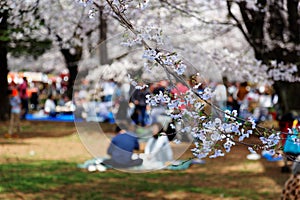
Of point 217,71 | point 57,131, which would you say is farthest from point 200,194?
point 57,131

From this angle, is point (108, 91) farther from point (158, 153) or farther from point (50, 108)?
point (158, 153)

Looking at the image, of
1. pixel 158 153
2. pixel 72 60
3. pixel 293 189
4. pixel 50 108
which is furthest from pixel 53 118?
pixel 293 189

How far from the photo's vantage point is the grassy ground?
10672mm

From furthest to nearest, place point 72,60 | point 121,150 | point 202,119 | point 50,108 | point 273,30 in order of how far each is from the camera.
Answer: point 72,60
point 50,108
point 273,30
point 121,150
point 202,119

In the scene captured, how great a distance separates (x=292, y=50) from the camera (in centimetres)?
1305

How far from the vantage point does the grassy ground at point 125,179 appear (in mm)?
10672

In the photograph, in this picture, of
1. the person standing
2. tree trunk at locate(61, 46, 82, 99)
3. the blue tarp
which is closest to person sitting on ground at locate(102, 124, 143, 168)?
the blue tarp

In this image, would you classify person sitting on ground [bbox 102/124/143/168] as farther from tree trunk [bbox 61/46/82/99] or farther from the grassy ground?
tree trunk [bbox 61/46/82/99]

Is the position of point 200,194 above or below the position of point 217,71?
below

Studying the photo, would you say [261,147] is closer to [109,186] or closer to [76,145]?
[109,186]

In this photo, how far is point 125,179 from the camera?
1210 cm

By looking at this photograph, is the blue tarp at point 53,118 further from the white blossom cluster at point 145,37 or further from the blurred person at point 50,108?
the white blossom cluster at point 145,37

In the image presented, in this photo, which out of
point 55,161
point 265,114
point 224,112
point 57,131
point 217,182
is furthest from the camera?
point 265,114

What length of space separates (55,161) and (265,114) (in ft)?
43.6
